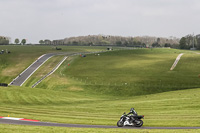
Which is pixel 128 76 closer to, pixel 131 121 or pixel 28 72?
pixel 28 72

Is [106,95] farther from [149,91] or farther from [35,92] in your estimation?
[35,92]

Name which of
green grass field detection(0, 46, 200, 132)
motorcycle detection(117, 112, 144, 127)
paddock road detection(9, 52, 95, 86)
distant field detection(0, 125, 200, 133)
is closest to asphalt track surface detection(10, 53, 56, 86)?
paddock road detection(9, 52, 95, 86)

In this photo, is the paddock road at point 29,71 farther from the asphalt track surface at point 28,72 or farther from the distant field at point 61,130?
the distant field at point 61,130

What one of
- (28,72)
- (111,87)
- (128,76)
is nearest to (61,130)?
(111,87)

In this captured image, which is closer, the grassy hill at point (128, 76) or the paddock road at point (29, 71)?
the grassy hill at point (128, 76)

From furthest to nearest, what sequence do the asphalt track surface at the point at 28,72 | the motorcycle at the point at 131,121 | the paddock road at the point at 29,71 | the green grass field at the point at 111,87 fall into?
the paddock road at the point at 29,71, the asphalt track surface at the point at 28,72, the green grass field at the point at 111,87, the motorcycle at the point at 131,121

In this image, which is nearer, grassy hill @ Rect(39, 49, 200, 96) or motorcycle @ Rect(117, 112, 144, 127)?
motorcycle @ Rect(117, 112, 144, 127)

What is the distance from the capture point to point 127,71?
110 metres

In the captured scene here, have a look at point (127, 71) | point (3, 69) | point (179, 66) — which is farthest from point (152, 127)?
point (3, 69)

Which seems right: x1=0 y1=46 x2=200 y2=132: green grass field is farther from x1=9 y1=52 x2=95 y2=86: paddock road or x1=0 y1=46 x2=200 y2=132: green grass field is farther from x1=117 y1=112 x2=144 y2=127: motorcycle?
x1=117 y1=112 x2=144 y2=127: motorcycle

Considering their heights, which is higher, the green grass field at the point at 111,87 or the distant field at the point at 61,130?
the distant field at the point at 61,130

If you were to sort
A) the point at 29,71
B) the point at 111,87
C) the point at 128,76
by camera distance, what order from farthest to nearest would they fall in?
the point at 29,71, the point at 128,76, the point at 111,87

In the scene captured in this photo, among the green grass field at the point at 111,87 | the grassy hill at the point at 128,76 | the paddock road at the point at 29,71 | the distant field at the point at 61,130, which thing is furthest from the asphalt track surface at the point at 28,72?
A: the distant field at the point at 61,130

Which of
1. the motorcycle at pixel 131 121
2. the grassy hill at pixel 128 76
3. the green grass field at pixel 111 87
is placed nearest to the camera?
the motorcycle at pixel 131 121
